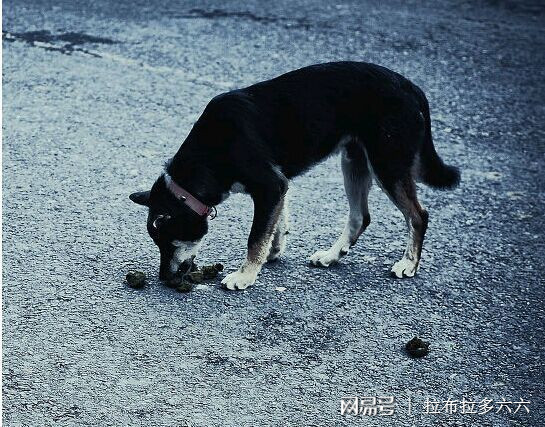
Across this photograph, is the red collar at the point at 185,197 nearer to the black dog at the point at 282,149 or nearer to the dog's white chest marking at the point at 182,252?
the black dog at the point at 282,149

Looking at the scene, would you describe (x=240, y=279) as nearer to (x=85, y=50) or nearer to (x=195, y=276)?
(x=195, y=276)

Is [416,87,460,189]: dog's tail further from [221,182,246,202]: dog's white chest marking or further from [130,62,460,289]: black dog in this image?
[221,182,246,202]: dog's white chest marking

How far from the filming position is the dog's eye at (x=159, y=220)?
4.38m

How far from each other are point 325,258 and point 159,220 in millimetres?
988

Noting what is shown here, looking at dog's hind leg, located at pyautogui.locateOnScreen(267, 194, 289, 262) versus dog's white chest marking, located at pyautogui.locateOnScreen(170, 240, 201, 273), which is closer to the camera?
dog's white chest marking, located at pyautogui.locateOnScreen(170, 240, 201, 273)

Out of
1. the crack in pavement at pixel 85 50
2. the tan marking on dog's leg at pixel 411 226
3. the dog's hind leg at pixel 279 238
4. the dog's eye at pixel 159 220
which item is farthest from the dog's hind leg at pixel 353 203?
the crack in pavement at pixel 85 50

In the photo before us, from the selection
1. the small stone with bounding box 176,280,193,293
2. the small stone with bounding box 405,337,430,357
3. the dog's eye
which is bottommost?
the small stone with bounding box 176,280,193,293

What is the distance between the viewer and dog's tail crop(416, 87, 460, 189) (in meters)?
4.75

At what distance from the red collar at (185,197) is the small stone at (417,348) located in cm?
118

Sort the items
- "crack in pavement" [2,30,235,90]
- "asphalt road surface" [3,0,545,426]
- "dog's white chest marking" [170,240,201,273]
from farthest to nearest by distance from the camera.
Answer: "crack in pavement" [2,30,235,90] → "dog's white chest marking" [170,240,201,273] → "asphalt road surface" [3,0,545,426]

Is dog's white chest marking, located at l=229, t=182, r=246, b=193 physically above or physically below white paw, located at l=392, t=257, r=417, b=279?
above

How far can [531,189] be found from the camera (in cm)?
591

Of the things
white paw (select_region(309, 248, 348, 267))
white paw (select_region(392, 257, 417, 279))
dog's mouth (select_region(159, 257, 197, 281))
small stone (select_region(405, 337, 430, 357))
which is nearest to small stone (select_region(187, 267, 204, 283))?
dog's mouth (select_region(159, 257, 197, 281))

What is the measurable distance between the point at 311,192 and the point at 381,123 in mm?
1337
